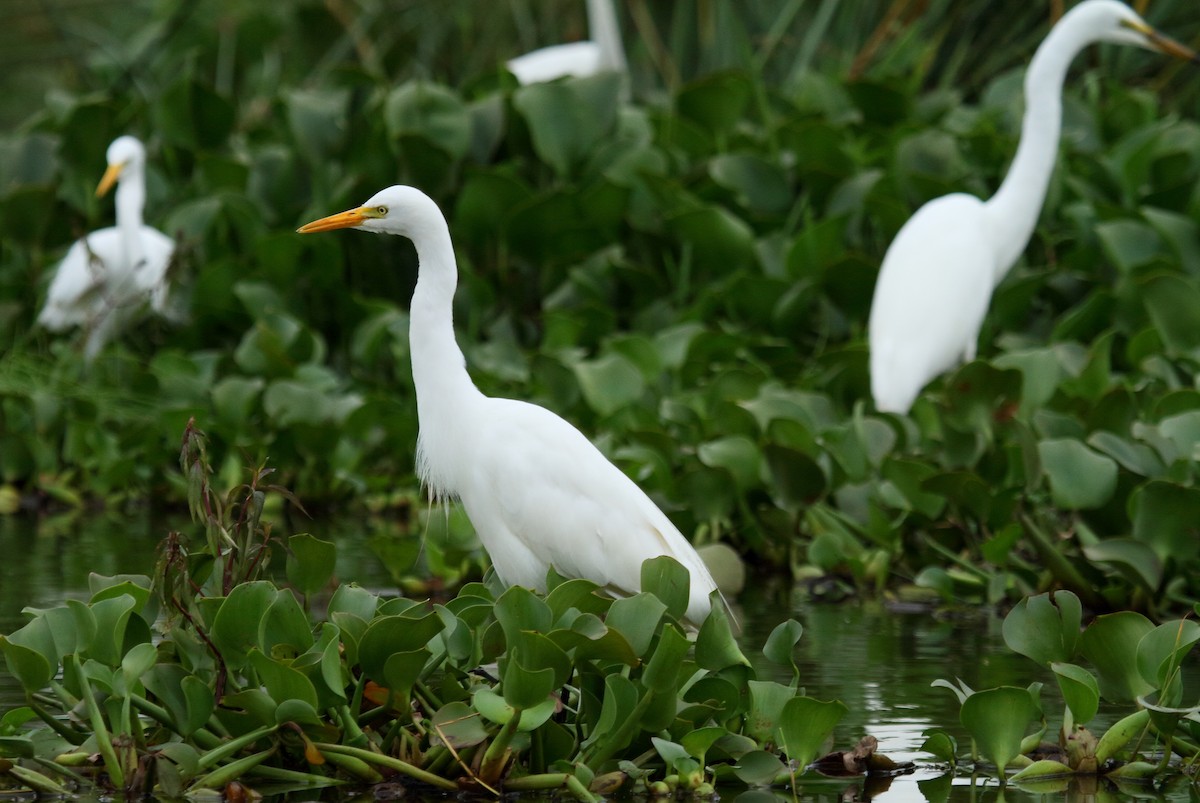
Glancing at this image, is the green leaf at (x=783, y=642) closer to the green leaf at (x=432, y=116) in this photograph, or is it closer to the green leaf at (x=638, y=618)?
the green leaf at (x=638, y=618)

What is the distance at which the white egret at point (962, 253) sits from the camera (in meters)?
6.03

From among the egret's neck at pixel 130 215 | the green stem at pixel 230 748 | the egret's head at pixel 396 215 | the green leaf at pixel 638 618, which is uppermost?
the egret's neck at pixel 130 215

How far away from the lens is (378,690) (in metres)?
3.37

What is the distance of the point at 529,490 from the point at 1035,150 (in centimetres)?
341

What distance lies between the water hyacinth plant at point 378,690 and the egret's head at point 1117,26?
413 cm

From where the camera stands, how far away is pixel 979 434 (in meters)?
5.31

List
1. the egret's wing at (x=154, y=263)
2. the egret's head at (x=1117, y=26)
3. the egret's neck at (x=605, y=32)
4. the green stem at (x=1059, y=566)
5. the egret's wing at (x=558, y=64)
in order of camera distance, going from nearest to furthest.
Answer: the green stem at (x=1059, y=566), the egret's head at (x=1117, y=26), the egret's wing at (x=154, y=263), the egret's neck at (x=605, y=32), the egret's wing at (x=558, y=64)

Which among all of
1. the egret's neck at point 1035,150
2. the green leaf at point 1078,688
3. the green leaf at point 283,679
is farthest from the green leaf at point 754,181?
the green leaf at point 283,679

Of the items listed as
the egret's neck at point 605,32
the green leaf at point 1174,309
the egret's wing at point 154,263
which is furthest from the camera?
the egret's neck at point 605,32

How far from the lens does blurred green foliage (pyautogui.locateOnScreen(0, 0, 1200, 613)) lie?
5.20 metres

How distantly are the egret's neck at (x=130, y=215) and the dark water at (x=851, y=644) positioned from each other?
1.55 meters

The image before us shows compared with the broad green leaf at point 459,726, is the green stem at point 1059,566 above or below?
below

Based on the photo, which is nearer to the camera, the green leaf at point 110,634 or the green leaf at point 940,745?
the green leaf at point 110,634

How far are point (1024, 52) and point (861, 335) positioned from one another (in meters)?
3.01
